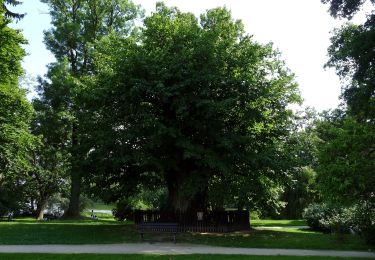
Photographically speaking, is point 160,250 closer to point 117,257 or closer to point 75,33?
point 117,257

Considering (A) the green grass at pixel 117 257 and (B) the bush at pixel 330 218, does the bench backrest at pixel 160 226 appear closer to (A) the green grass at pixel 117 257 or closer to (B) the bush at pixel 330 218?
(A) the green grass at pixel 117 257

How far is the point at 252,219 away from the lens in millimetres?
42875

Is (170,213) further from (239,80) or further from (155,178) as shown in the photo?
(239,80)

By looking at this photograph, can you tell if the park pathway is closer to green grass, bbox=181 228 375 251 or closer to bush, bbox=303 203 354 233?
green grass, bbox=181 228 375 251

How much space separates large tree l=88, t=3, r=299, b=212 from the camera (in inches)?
847

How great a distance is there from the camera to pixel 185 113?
2080 cm

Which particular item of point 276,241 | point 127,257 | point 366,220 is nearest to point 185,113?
point 276,241

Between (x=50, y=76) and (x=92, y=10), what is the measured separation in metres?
7.37

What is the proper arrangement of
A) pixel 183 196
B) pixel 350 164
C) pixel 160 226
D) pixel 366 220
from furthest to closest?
1. pixel 183 196
2. pixel 160 226
3. pixel 366 220
4. pixel 350 164

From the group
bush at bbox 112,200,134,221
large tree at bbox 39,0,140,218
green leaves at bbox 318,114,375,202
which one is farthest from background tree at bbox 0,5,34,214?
green leaves at bbox 318,114,375,202

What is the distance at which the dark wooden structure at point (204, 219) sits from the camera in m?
22.1

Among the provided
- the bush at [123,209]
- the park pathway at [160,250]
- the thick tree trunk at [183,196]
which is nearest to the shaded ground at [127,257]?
the park pathway at [160,250]

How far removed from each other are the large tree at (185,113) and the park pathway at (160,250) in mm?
5389

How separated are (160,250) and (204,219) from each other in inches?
303
